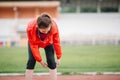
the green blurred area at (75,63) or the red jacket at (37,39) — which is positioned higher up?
the red jacket at (37,39)

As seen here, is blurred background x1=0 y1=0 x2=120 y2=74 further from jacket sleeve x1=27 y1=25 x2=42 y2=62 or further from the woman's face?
the woman's face

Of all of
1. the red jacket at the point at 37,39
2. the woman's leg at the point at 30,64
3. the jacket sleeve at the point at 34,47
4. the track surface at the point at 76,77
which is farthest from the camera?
the track surface at the point at 76,77

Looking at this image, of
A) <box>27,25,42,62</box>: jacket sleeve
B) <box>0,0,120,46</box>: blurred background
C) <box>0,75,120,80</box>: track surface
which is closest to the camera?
<box>27,25,42,62</box>: jacket sleeve

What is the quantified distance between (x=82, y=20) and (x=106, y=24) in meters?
2.47

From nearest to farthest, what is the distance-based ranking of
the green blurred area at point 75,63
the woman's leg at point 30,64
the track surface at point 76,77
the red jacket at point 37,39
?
1. the red jacket at point 37,39
2. the woman's leg at point 30,64
3. the track surface at point 76,77
4. the green blurred area at point 75,63

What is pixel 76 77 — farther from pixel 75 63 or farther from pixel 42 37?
pixel 75 63

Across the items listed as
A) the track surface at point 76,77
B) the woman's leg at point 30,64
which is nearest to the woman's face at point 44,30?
the woman's leg at point 30,64

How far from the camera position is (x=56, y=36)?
596 cm

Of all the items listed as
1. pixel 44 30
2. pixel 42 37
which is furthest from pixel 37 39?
pixel 44 30

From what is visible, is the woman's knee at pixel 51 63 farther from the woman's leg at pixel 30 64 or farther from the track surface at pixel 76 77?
the track surface at pixel 76 77

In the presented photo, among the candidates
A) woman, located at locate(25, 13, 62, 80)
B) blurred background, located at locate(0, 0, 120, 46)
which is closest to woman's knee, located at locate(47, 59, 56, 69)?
woman, located at locate(25, 13, 62, 80)

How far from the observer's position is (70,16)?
112ft

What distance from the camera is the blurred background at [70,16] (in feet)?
108

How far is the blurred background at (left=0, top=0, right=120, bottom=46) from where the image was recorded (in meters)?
32.8
